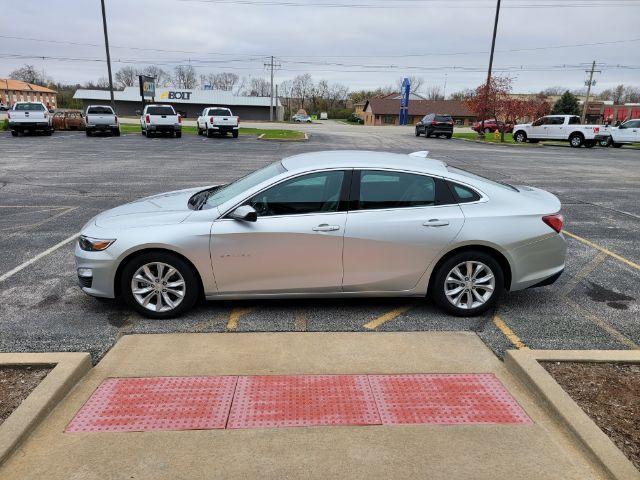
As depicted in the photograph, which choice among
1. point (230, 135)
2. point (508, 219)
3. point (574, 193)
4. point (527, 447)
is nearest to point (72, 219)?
point (508, 219)

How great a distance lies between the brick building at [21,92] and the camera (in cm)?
11344

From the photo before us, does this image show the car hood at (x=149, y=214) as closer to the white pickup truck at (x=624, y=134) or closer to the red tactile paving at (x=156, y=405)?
the red tactile paving at (x=156, y=405)

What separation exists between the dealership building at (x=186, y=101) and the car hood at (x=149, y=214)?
Answer: 76.7 metres

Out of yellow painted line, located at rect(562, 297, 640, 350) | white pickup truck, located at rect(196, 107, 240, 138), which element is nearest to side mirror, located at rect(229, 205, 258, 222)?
yellow painted line, located at rect(562, 297, 640, 350)

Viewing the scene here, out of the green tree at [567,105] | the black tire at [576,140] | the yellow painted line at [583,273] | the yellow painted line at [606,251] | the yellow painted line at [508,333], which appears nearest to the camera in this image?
the yellow painted line at [508,333]

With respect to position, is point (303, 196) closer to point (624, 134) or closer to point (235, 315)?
point (235, 315)

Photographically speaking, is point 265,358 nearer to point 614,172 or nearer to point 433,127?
point 614,172

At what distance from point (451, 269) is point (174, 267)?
2.59 m

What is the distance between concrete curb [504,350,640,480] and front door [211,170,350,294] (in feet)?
5.74

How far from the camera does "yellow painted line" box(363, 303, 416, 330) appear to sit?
479 centimetres

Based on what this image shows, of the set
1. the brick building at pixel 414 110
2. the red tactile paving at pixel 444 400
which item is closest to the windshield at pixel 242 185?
the red tactile paving at pixel 444 400

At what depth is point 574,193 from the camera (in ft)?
41.9

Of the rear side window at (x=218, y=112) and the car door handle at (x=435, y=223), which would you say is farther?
the rear side window at (x=218, y=112)

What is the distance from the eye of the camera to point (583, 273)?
249 inches
